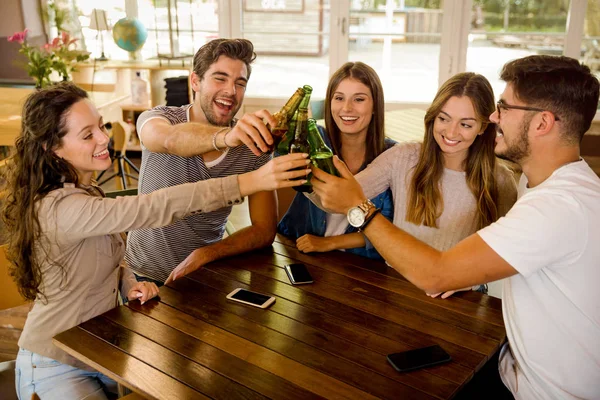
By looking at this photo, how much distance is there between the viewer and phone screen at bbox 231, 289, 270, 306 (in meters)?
1.70

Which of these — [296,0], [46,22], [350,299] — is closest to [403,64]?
[296,0]

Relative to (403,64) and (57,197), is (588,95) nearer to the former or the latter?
(57,197)

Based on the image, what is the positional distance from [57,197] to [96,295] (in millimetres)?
311

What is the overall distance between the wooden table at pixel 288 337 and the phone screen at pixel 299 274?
0.09 feet

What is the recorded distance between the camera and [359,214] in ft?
5.30

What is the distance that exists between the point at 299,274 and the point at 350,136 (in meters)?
0.71

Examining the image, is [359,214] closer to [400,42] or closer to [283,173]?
[283,173]

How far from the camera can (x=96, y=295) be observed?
171 centimetres

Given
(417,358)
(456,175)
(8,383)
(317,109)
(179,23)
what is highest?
(179,23)

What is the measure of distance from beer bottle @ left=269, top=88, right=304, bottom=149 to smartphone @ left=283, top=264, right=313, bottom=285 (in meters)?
0.41

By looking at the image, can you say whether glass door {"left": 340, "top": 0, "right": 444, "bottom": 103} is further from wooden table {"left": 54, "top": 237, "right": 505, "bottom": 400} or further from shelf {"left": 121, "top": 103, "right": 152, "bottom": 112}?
wooden table {"left": 54, "top": 237, "right": 505, "bottom": 400}

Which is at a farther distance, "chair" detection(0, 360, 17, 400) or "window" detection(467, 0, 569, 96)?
"window" detection(467, 0, 569, 96)

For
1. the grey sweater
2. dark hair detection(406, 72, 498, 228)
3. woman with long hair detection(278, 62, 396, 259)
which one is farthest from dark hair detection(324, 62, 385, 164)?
dark hair detection(406, 72, 498, 228)

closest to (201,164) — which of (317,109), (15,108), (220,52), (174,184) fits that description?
(174,184)
